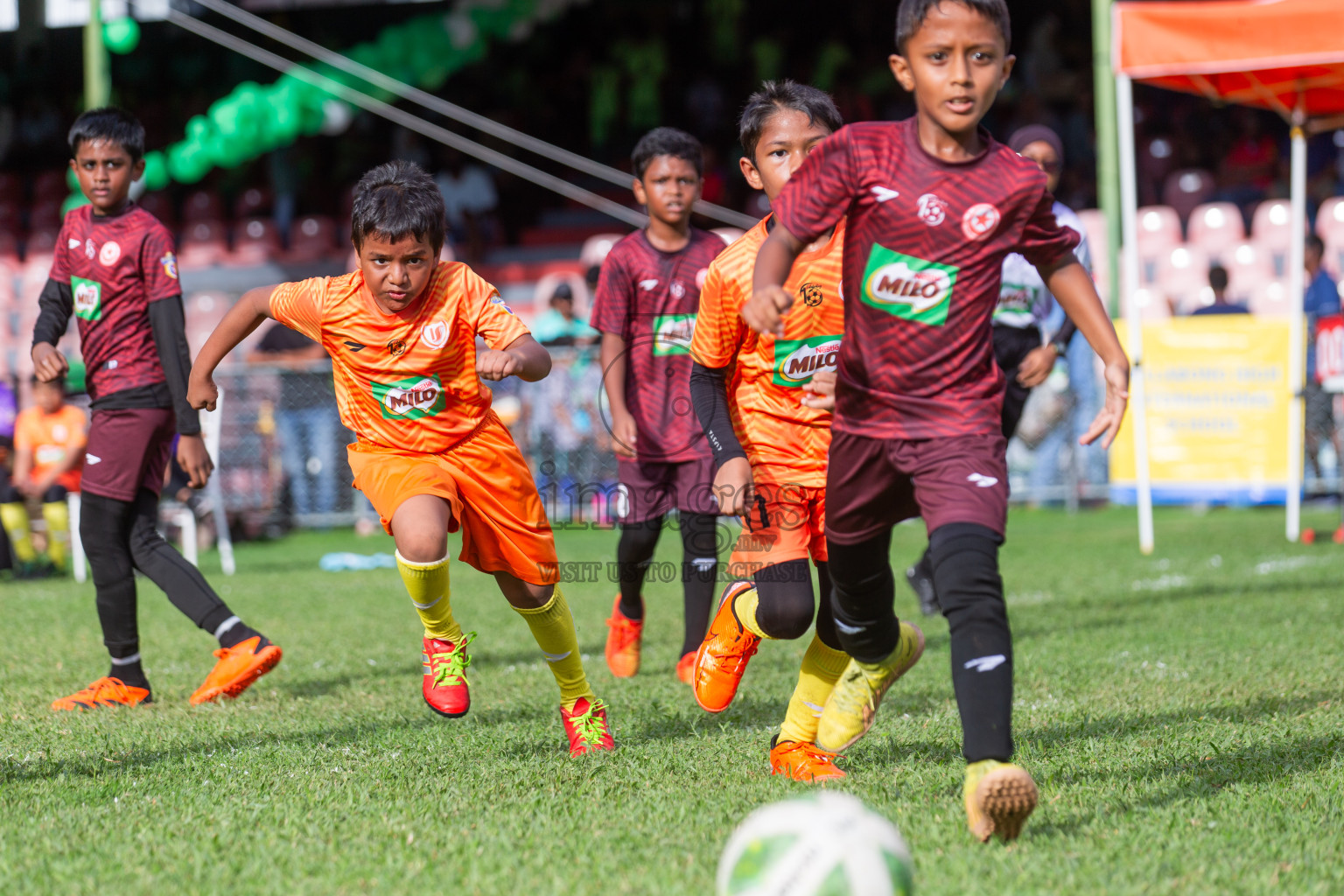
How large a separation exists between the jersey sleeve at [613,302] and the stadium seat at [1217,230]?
11.8 metres

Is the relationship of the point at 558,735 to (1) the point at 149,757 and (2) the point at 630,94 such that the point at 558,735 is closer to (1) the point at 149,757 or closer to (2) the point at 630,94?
(1) the point at 149,757

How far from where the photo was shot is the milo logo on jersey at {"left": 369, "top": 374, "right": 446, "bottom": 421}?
4227mm

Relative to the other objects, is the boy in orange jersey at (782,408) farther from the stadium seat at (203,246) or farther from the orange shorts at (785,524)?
the stadium seat at (203,246)

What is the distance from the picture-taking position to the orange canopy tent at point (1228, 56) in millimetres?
8961

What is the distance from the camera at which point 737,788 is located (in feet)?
12.1

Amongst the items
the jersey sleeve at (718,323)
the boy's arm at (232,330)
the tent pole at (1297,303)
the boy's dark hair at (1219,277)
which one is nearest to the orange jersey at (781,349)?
the jersey sleeve at (718,323)

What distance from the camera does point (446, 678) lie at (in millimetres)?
4129

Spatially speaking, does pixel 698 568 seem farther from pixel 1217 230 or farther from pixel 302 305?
pixel 1217 230

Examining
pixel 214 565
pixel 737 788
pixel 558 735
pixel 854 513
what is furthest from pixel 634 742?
pixel 214 565

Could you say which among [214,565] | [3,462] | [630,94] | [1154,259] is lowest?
[214,565]

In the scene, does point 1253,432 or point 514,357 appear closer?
point 514,357

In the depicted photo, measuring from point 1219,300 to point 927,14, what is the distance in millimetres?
11220

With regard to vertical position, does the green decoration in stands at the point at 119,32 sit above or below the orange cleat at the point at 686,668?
above

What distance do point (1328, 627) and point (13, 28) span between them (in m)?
17.0
